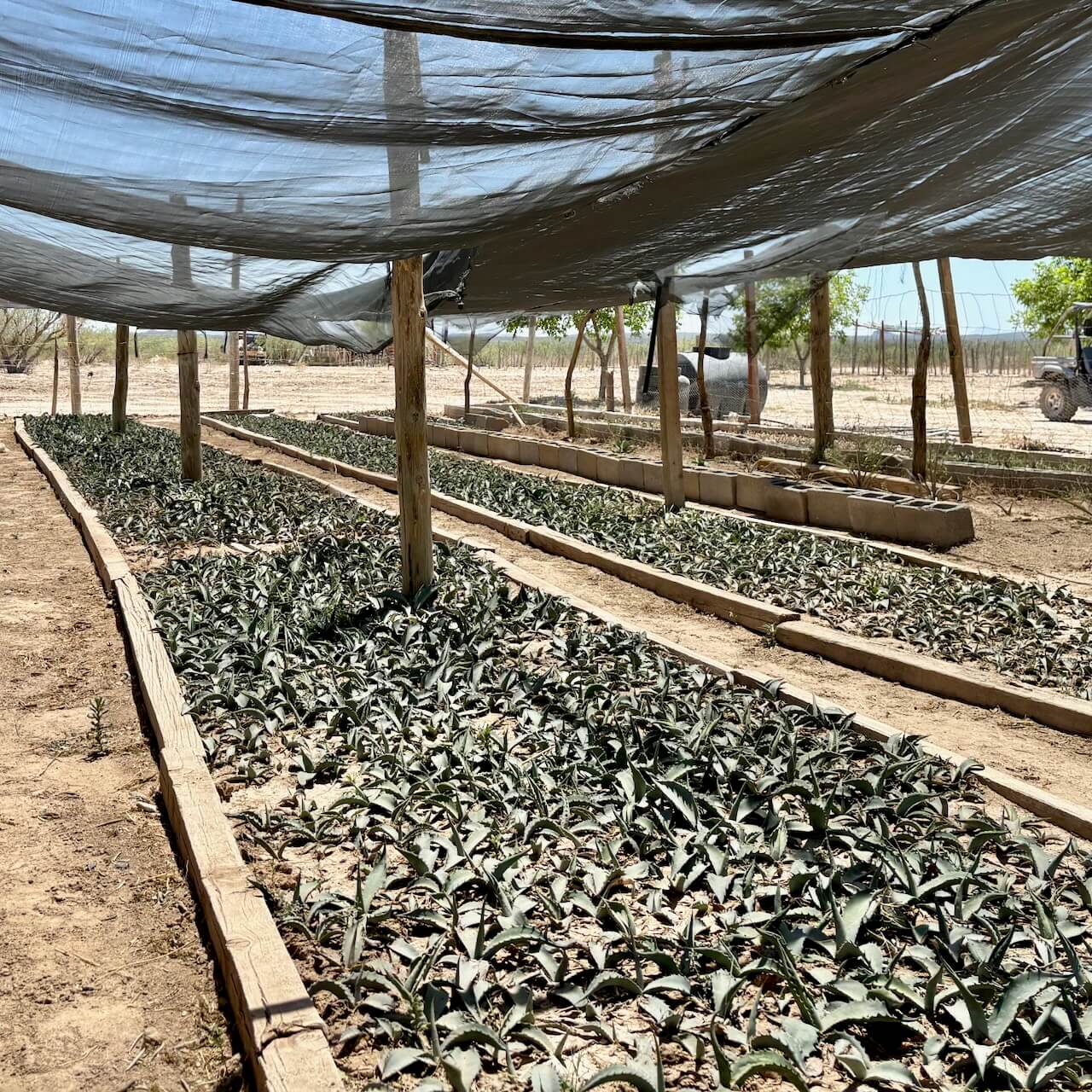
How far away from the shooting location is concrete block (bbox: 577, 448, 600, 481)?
45.3 ft

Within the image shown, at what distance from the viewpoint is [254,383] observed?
125 feet

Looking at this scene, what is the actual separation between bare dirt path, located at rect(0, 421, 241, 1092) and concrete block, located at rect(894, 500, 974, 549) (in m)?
6.12

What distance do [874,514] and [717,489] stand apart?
2417 millimetres

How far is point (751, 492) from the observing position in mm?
10719

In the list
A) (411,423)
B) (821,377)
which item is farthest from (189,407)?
(821,377)

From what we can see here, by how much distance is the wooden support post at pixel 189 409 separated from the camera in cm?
1141

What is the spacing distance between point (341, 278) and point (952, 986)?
227 inches

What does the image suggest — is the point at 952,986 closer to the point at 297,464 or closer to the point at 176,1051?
the point at 176,1051

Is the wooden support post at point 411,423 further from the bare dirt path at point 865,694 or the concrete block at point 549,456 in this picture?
the concrete block at point 549,456

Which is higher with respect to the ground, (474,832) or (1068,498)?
(1068,498)

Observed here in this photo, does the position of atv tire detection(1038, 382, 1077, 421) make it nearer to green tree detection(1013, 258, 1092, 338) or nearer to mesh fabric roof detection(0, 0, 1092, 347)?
green tree detection(1013, 258, 1092, 338)

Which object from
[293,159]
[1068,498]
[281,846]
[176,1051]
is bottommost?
[176,1051]

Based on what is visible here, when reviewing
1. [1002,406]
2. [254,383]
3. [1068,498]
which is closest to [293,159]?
[1068,498]

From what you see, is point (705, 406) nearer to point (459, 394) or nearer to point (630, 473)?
point (630, 473)
